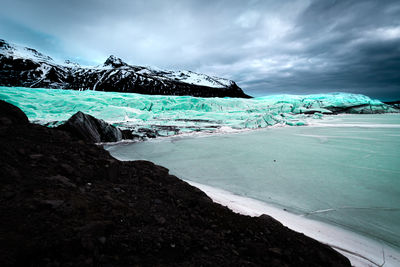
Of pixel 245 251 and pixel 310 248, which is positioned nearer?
pixel 245 251

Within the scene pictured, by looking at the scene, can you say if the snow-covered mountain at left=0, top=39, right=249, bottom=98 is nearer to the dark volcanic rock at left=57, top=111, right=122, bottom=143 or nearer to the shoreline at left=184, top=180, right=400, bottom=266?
the dark volcanic rock at left=57, top=111, right=122, bottom=143

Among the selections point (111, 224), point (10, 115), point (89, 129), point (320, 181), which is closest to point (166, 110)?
point (89, 129)

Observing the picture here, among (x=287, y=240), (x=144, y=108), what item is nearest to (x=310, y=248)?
(x=287, y=240)

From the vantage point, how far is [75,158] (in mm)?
2127

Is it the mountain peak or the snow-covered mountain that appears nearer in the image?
the snow-covered mountain

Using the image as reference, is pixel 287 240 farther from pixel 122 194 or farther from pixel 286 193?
pixel 286 193

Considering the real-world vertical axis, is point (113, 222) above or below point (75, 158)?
below

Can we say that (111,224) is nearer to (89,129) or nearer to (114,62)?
(89,129)

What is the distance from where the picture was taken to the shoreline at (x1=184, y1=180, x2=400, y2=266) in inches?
71.4

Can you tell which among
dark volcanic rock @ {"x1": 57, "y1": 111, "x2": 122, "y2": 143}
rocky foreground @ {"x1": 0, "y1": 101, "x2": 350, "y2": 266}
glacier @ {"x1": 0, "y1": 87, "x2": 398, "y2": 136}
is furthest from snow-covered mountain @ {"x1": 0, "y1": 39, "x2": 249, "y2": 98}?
rocky foreground @ {"x1": 0, "y1": 101, "x2": 350, "y2": 266}

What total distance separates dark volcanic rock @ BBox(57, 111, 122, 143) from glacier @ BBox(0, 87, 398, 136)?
2844 mm

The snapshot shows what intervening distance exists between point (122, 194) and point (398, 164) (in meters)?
6.75

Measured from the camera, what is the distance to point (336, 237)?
2152 mm

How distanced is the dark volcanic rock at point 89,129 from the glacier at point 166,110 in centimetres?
284
